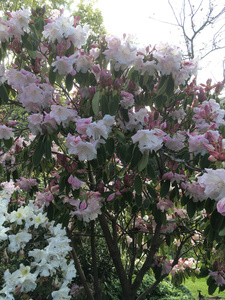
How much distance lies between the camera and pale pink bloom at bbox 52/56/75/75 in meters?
1.38

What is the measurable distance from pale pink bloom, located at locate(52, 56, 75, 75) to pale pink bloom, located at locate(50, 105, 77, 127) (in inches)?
7.1

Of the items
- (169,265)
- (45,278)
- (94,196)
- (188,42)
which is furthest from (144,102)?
(188,42)

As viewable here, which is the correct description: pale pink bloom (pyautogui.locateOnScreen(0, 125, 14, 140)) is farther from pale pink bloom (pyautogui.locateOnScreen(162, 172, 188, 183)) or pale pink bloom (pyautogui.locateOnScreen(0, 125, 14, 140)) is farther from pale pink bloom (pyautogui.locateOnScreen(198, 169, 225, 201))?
pale pink bloom (pyautogui.locateOnScreen(198, 169, 225, 201))

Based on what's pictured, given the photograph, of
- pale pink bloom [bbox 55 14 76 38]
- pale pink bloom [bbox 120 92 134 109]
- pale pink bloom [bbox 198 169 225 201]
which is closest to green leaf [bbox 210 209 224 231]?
pale pink bloom [bbox 198 169 225 201]

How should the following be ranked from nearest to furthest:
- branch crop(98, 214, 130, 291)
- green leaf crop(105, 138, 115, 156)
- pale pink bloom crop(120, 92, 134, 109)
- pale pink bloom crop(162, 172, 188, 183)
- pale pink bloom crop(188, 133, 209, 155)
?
pale pink bloom crop(188, 133, 209, 155) → green leaf crop(105, 138, 115, 156) → pale pink bloom crop(120, 92, 134, 109) → pale pink bloom crop(162, 172, 188, 183) → branch crop(98, 214, 130, 291)

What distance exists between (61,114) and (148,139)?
1.45ft

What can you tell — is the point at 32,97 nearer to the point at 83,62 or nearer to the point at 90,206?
the point at 83,62

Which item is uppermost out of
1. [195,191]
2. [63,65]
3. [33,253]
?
[63,65]

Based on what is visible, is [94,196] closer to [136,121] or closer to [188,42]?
[136,121]

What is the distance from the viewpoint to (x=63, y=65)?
4.66 ft

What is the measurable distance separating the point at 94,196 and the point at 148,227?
0.90 meters

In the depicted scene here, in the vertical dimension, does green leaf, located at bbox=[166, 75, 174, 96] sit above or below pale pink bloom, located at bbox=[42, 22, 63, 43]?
below

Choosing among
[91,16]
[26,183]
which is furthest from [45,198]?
[91,16]

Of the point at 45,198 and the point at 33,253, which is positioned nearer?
the point at 33,253
